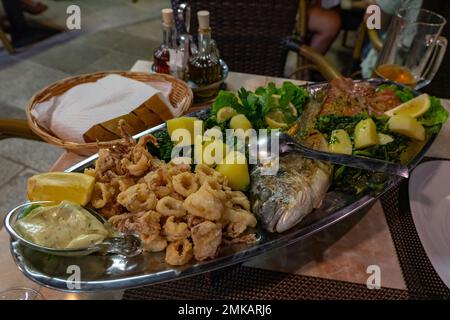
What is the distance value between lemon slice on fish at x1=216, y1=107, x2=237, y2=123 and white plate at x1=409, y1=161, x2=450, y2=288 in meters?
0.59

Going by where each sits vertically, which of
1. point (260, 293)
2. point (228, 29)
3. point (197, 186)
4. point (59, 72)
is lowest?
point (59, 72)

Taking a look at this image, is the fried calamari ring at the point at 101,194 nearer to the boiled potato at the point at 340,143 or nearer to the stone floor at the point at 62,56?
the boiled potato at the point at 340,143

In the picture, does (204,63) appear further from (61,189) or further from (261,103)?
(61,189)

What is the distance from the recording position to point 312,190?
0.89m

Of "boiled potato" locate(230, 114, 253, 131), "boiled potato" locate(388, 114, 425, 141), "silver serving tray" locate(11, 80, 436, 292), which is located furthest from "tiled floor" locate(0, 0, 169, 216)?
"boiled potato" locate(388, 114, 425, 141)

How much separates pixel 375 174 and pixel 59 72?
3.08 m

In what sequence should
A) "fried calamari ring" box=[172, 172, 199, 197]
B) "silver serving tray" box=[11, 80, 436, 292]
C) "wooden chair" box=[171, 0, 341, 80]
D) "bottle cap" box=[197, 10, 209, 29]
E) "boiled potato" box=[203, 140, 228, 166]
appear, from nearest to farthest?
"silver serving tray" box=[11, 80, 436, 292], "fried calamari ring" box=[172, 172, 199, 197], "boiled potato" box=[203, 140, 228, 166], "bottle cap" box=[197, 10, 209, 29], "wooden chair" box=[171, 0, 341, 80]

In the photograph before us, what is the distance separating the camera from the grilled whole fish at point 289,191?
832mm

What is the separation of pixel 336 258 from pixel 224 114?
1.77 ft

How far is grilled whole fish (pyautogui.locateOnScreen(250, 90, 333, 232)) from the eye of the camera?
0.83 m

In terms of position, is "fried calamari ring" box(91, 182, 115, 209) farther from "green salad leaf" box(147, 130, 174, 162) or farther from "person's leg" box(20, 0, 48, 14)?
"person's leg" box(20, 0, 48, 14)

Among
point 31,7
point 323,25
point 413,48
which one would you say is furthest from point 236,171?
point 31,7
